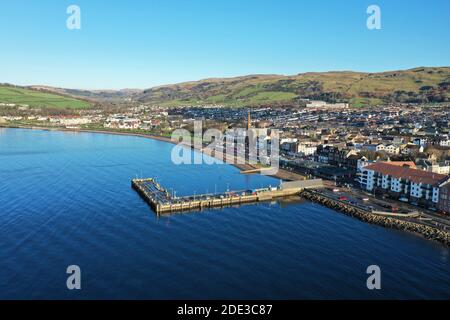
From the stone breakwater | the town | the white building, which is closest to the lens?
the stone breakwater

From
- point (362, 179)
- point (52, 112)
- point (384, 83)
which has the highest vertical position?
point (384, 83)

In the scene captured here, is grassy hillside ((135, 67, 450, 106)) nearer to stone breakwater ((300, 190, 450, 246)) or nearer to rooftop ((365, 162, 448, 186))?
rooftop ((365, 162, 448, 186))

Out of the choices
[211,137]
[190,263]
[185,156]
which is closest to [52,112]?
[211,137]

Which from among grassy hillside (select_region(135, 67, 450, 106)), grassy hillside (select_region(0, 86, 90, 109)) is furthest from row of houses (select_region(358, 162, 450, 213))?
grassy hillside (select_region(0, 86, 90, 109))

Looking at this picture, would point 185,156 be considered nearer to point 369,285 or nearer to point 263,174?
point 263,174

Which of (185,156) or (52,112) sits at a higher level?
(52,112)

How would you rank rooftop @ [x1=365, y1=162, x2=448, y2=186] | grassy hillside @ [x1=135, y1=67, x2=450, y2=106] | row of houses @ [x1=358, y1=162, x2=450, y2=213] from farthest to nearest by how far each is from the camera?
grassy hillside @ [x1=135, y1=67, x2=450, y2=106]
rooftop @ [x1=365, y1=162, x2=448, y2=186]
row of houses @ [x1=358, y1=162, x2=450, y2=213]
